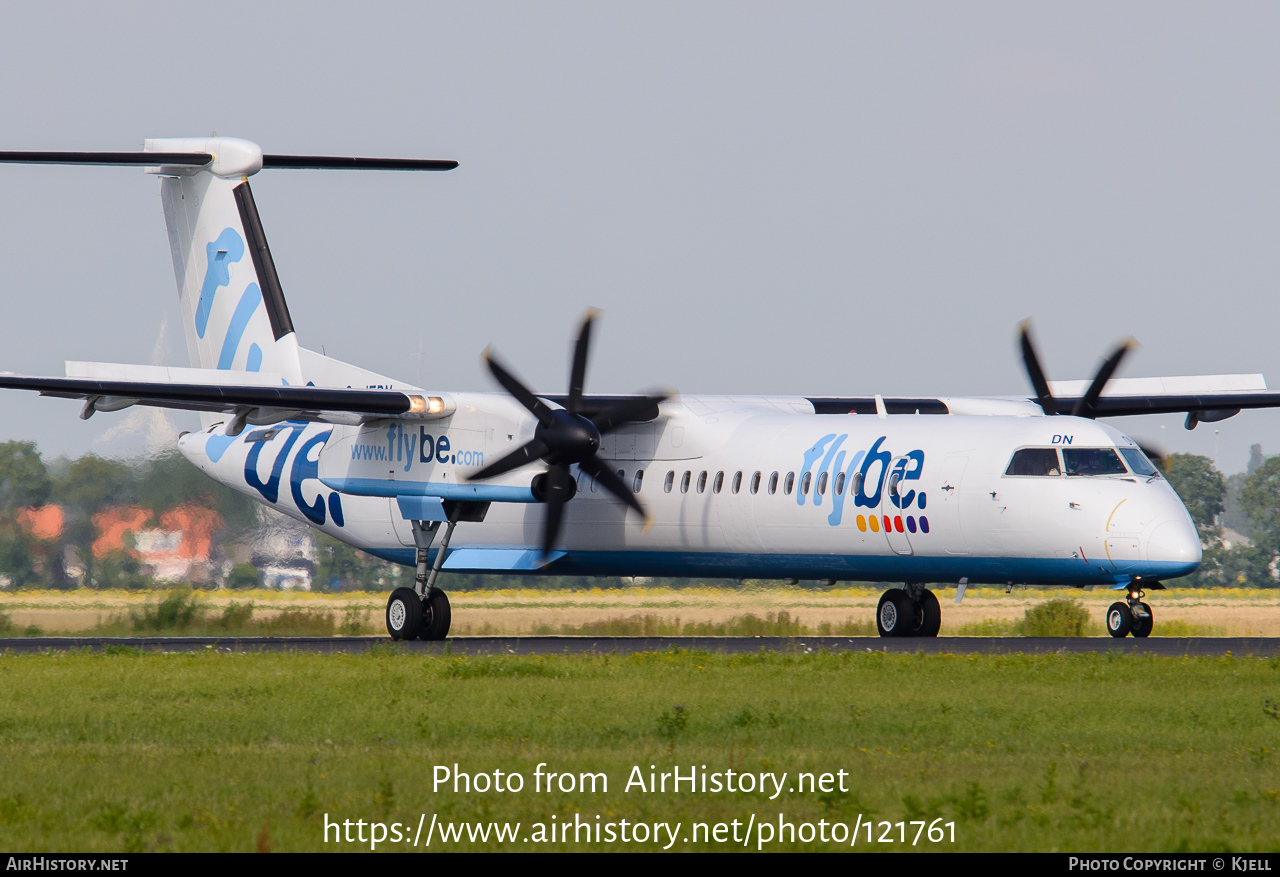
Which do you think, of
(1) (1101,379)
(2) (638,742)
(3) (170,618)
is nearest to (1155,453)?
(1) (1101,379)

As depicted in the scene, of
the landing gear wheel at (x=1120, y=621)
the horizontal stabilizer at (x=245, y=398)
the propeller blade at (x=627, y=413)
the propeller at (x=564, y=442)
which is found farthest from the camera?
the propeller blade at (x=627, y=413)

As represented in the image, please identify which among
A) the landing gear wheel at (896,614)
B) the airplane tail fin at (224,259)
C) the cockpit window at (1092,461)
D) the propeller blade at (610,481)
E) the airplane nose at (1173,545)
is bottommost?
the landing gear wheel at (896,614)

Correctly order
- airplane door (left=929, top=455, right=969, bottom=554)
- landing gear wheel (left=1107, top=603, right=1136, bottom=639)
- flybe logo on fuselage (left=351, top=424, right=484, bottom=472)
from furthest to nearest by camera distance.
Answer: flybe logo on fuselage (left=351, top=424, right=484, bottom=472), landing gear wheel (left=1107, top=603, right=1136, bottom=639), airplane door (left=929, top=455, right=969, bottom=554)

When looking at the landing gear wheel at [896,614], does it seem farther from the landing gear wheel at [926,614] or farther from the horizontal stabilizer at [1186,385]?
the horizontal stabilizer at [1186,385]

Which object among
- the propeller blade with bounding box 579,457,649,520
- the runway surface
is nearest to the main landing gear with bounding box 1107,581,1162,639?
the runway surface

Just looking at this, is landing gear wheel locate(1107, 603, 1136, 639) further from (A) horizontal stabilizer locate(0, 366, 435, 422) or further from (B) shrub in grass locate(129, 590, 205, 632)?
A: (B) shrub in grass locate(129, 590, 205, 632)

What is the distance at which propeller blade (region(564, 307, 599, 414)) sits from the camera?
25938mm

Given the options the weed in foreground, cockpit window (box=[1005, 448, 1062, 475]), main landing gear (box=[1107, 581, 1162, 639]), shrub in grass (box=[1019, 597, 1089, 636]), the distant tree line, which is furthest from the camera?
the distant tree line

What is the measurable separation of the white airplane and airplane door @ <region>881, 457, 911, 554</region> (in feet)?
0.11

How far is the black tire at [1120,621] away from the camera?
78.1ft

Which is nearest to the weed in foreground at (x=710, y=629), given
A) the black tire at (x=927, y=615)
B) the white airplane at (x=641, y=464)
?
the white airplane at (x=641, y=464)

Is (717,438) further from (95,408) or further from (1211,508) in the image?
(1211,508)
